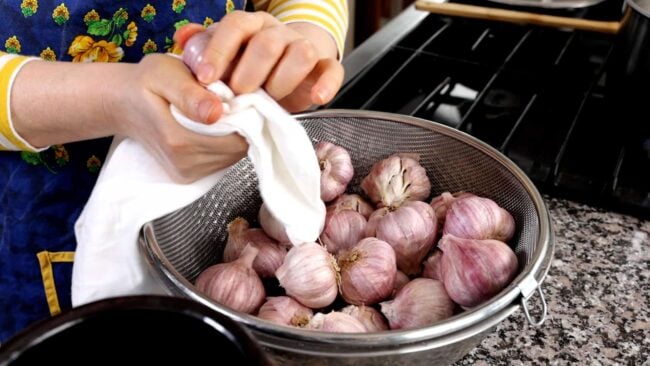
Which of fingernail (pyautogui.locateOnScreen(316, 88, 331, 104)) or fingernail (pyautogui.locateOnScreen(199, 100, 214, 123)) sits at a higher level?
fingernail (pyautogui.locateOnScreen(199, 100, 214, 123))

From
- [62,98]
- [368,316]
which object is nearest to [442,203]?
[368,316]

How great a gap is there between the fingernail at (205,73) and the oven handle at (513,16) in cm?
93

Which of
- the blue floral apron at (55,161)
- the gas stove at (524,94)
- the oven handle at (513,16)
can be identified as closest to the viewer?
the blue floral apron at (55,161)

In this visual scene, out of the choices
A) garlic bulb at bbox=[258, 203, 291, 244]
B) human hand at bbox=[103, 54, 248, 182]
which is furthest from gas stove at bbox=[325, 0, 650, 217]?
human hand at bbox=[103, 54, 248, 182]

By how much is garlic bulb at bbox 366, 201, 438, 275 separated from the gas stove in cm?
30

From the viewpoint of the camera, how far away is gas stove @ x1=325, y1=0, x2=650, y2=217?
0.88 metres

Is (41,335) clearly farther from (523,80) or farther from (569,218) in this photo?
(523,80)

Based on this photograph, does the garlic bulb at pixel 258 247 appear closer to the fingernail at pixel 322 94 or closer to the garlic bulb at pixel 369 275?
the garlic bulb at pixel 369 275

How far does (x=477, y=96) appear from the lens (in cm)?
105

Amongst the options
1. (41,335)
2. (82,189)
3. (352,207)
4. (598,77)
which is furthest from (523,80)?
(41,335)

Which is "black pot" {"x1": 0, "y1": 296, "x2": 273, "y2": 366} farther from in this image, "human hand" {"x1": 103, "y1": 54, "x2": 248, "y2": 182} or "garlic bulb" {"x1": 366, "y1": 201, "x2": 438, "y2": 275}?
"garlic bulb" {"x1": 366, "y1": 201, "x2": 438, "y2": 275}

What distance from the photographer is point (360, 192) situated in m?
0.74

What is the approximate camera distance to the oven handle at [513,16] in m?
1.22

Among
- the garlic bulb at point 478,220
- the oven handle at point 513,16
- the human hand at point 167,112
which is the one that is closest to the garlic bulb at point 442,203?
the garlic bulb at point 478,220
